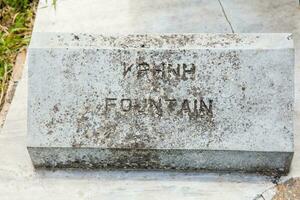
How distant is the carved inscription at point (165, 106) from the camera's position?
3160 mm

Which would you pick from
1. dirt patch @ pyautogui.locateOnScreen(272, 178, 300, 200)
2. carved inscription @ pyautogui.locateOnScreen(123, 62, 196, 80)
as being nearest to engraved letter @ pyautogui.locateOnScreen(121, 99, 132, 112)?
carved inscription @ pyautogui.locateOnScreen(123, 62, 196, 80)

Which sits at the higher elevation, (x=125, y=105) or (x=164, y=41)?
(x=164, y=41)

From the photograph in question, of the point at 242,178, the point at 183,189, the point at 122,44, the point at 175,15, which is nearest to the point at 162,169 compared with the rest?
the point at 183,189

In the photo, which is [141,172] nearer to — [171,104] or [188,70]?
[171,104]

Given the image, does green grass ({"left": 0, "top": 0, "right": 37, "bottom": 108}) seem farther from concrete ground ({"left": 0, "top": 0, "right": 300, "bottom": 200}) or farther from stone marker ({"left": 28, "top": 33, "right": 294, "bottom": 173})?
stone marker ({"left": 28, "top": 33, "right": 294, "bottom": 173})

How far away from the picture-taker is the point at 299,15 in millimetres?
4203

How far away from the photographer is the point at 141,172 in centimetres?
329

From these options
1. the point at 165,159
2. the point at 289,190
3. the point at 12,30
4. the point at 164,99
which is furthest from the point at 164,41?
the point at 12,30

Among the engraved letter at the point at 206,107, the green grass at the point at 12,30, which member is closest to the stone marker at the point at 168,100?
the engraved letter at the point at 206,107

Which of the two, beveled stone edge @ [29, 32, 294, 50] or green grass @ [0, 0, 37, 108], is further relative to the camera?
green grass @ [0, 0, 37, 108]

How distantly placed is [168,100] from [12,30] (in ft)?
5.31

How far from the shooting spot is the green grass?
419 cm

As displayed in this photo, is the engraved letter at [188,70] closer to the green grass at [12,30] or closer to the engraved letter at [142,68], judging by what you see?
the engraved letter at [142,68]

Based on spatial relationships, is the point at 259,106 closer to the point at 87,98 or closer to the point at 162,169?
the point at 162,169
